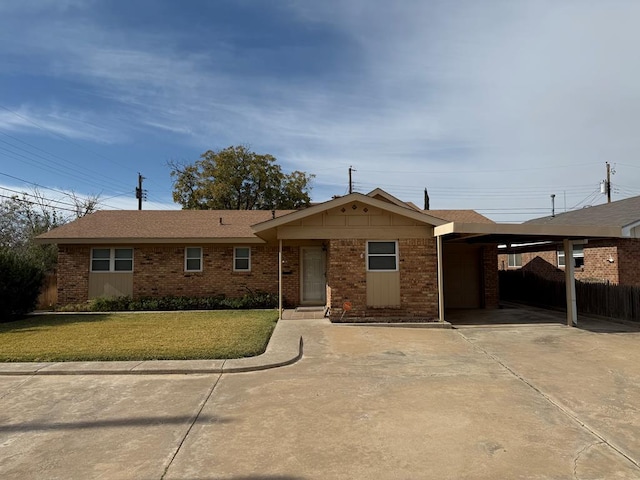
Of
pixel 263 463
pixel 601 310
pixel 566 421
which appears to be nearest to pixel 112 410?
pixel 263 463

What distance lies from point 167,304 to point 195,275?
58.2 inches

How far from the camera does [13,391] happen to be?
606cm

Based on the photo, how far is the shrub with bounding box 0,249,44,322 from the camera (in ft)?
42.8

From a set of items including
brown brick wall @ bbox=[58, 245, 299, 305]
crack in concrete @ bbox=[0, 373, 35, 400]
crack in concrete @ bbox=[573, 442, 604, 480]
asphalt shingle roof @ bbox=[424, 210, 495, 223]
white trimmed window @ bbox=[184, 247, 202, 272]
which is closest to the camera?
crack in concrete @ bbox=[573, 442, 604, 480]

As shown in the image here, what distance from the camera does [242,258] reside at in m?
16.7

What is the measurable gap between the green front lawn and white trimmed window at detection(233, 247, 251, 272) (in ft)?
8.86

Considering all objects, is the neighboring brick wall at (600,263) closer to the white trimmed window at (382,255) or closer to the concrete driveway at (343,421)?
the white trimmed window at (382,255)

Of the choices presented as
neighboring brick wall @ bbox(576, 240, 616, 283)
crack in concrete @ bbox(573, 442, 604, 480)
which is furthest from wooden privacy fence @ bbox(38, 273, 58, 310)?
neighboring brick wall @ bbox(576, 240, 616, 283)

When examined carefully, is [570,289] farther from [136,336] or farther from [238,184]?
[238,184]

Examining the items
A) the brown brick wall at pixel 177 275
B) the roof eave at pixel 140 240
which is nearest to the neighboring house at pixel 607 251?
the brown brick wall at pixel 177 275

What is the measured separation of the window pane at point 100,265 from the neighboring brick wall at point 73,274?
0.21 m

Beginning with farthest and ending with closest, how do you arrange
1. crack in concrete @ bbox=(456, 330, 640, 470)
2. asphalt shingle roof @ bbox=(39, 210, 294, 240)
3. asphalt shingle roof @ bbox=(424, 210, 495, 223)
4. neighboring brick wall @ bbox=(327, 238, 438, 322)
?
1. asphalt shingle roof @ bbox=(424, 210, 495, 223)
2. asphalt shingle roof @ bbox=(39, 210, 294, 240)
3. neighboring brick wall @ bbox=(327, 238, 438, 322)
4. crack in concrete @ bbox=(456, 330, 640, 470)

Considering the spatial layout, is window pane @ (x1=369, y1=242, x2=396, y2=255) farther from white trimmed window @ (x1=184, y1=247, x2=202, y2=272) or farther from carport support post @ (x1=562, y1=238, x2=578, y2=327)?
white trimmed window @ (x1=184, y1=247, x2=202, y2=272)

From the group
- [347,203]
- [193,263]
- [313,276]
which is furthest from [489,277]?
[193,263]
